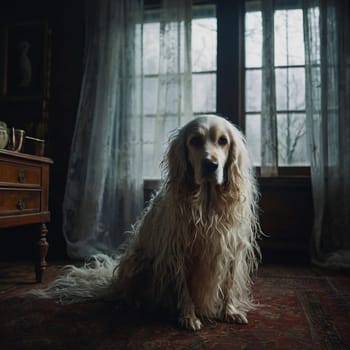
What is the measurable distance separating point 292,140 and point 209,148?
57.1 inches

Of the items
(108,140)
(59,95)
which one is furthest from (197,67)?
(59,95)

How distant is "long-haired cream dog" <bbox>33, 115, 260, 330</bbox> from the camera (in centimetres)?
140

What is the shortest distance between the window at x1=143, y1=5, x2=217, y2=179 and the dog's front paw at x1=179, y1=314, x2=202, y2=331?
160 centimetres

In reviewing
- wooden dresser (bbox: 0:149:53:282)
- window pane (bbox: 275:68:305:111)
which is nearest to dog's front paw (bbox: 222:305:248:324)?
wooden dresser (bbox: 0:149:53:282)

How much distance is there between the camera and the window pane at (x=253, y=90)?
9.12 feet

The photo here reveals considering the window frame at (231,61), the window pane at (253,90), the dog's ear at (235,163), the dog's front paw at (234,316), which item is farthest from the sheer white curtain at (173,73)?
the dog's front paw at (234,316)

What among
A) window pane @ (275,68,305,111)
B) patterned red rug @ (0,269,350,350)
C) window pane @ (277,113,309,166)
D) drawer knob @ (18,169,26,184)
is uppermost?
window pane @ (275,68,305,111)

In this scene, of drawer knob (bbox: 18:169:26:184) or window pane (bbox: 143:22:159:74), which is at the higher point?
window pane (bbox: 143:22:159:74)

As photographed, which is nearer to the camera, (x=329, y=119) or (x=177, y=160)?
(x=177, y=160)

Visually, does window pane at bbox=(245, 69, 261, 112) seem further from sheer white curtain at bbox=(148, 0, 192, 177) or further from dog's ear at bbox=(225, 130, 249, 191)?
dog's ear at bbox=(225, 130, 249, 191)

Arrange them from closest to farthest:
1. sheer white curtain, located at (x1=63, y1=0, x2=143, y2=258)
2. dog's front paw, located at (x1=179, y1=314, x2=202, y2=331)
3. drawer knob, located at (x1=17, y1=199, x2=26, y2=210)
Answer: dog's front paw, located at (x1=179, y1=314, x2=202, y2=331) < drawer knob, located at (x1=17, y1=199, x2=26, y2=210) < sheer white curtain, located at (x1=63, y1=0, x2=143, y2=258)

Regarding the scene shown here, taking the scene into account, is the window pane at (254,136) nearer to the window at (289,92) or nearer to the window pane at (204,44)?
the window at (289,92)

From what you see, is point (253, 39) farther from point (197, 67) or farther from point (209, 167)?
point (209, 167)

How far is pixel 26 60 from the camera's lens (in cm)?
301
